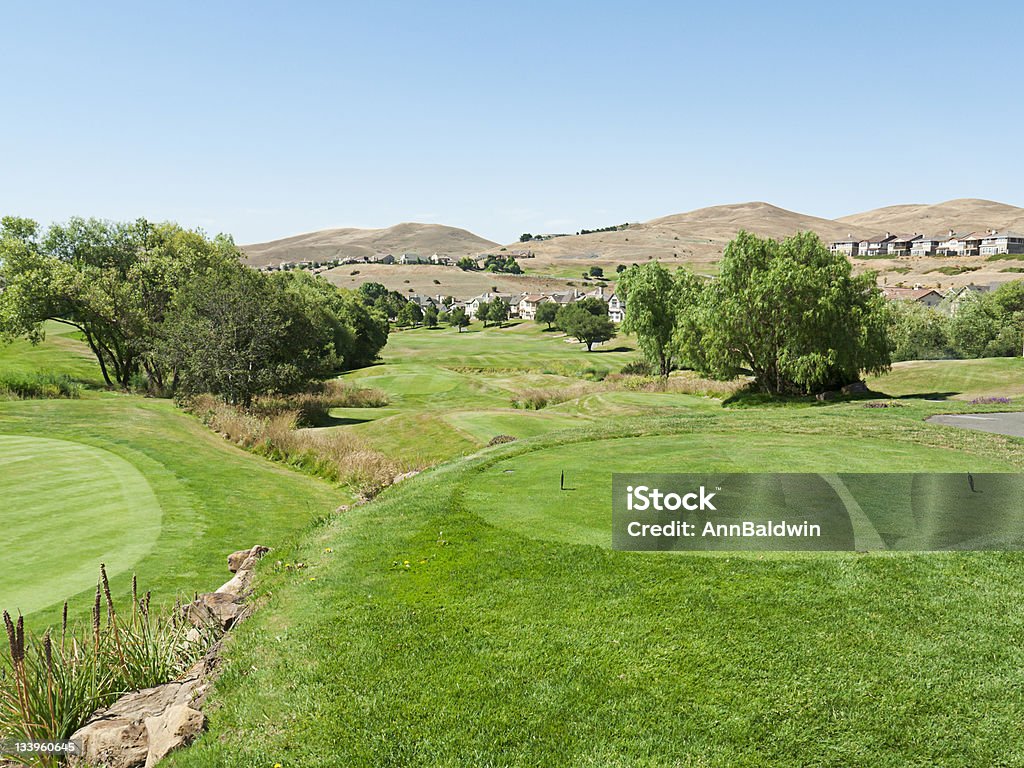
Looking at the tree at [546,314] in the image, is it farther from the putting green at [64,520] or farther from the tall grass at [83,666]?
the tall grass at [83,666]

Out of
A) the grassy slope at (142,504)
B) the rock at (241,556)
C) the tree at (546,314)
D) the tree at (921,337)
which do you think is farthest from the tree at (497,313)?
the rock at (241,556)

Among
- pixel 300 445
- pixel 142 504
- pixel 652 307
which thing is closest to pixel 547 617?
pixel 142 504

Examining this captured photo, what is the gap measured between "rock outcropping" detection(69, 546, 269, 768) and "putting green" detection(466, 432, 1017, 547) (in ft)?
14.7

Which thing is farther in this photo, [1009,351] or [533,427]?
[1009,351]

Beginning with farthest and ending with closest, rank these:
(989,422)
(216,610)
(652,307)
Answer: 1. (652,307)
2. (989,422)
3. (216,610)

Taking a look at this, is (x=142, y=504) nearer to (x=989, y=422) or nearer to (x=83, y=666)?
(x=83, y=666)

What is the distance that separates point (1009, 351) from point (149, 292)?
7270 cm

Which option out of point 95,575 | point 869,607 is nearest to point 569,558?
point 869,607

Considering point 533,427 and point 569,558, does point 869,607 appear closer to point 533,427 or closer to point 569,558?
point 569,558

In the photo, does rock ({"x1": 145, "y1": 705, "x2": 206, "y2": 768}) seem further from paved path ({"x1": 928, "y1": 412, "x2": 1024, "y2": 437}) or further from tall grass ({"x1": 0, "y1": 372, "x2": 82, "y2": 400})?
tall grass ({"x1": 0, "y1": 372, "x2": 82, "y2": 400})

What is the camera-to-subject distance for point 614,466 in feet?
40.9

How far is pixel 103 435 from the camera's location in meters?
18.6

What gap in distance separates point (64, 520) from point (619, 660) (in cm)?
969

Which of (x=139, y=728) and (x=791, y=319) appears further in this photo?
(x=791, y=319)
